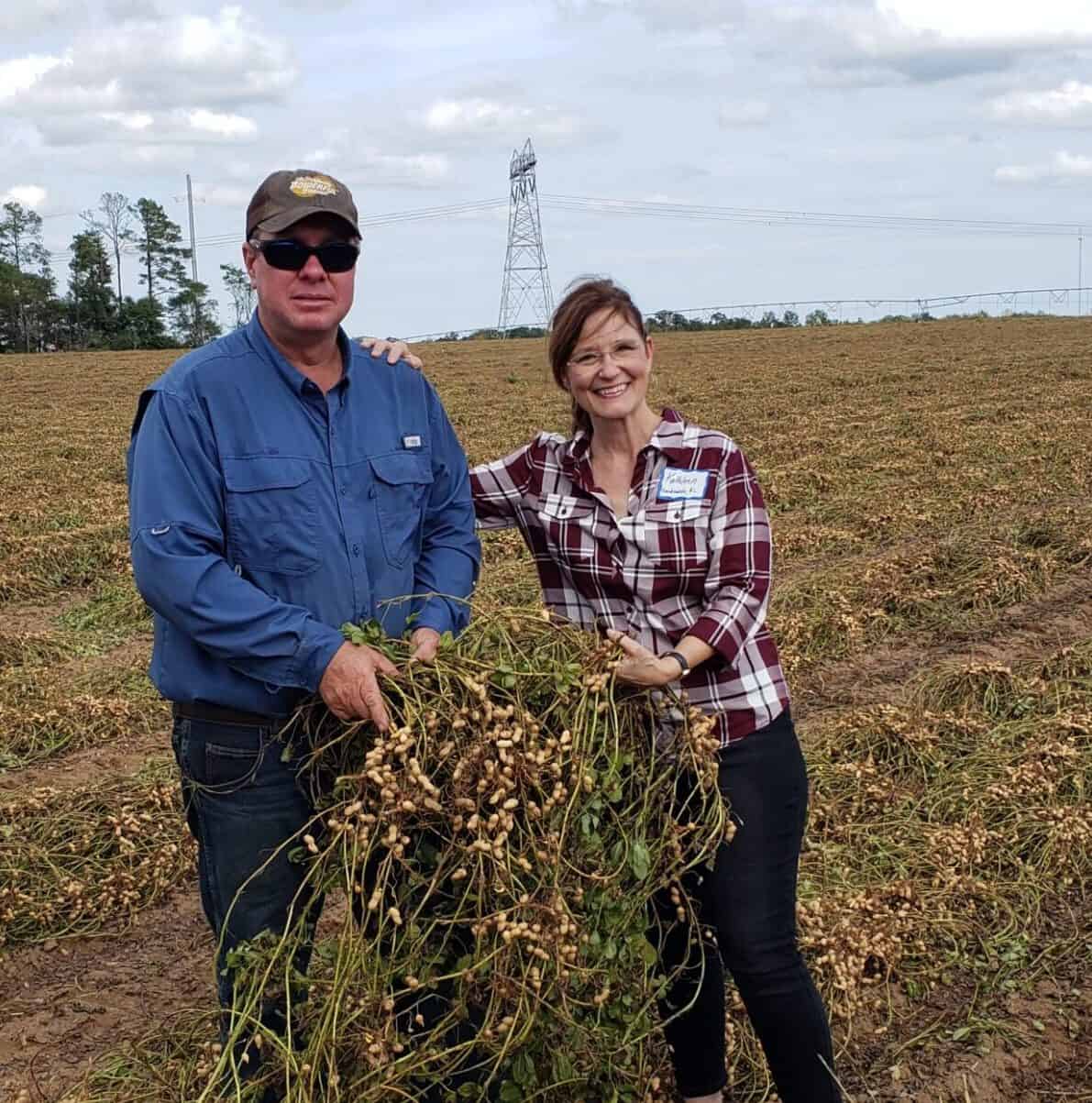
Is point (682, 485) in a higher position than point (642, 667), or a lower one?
higher

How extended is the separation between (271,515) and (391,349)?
0.67 metres

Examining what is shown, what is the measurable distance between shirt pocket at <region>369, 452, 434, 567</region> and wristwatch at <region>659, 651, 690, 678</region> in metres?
0.73

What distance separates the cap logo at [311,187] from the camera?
119 inches

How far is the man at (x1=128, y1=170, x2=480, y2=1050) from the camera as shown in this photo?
2871 millimetres

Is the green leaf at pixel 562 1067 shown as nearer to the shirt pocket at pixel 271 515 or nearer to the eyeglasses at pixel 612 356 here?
the shirt pocket at pixel 271 515

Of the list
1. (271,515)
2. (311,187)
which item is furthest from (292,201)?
(271,515)

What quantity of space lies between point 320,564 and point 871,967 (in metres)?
2.87

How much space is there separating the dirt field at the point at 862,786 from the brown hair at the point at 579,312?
2.36 meters

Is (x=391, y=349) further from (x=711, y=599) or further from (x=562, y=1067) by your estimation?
(x=562, y=1067)

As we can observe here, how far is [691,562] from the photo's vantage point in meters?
3.25

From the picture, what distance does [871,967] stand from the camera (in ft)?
15.5

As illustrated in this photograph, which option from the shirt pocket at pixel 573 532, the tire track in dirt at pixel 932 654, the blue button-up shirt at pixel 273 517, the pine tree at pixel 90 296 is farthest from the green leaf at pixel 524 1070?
the pine tree at pixel 90 296


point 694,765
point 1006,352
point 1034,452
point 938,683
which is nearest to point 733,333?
point 1006,352

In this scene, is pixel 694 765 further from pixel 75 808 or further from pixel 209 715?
pixel 75 808
